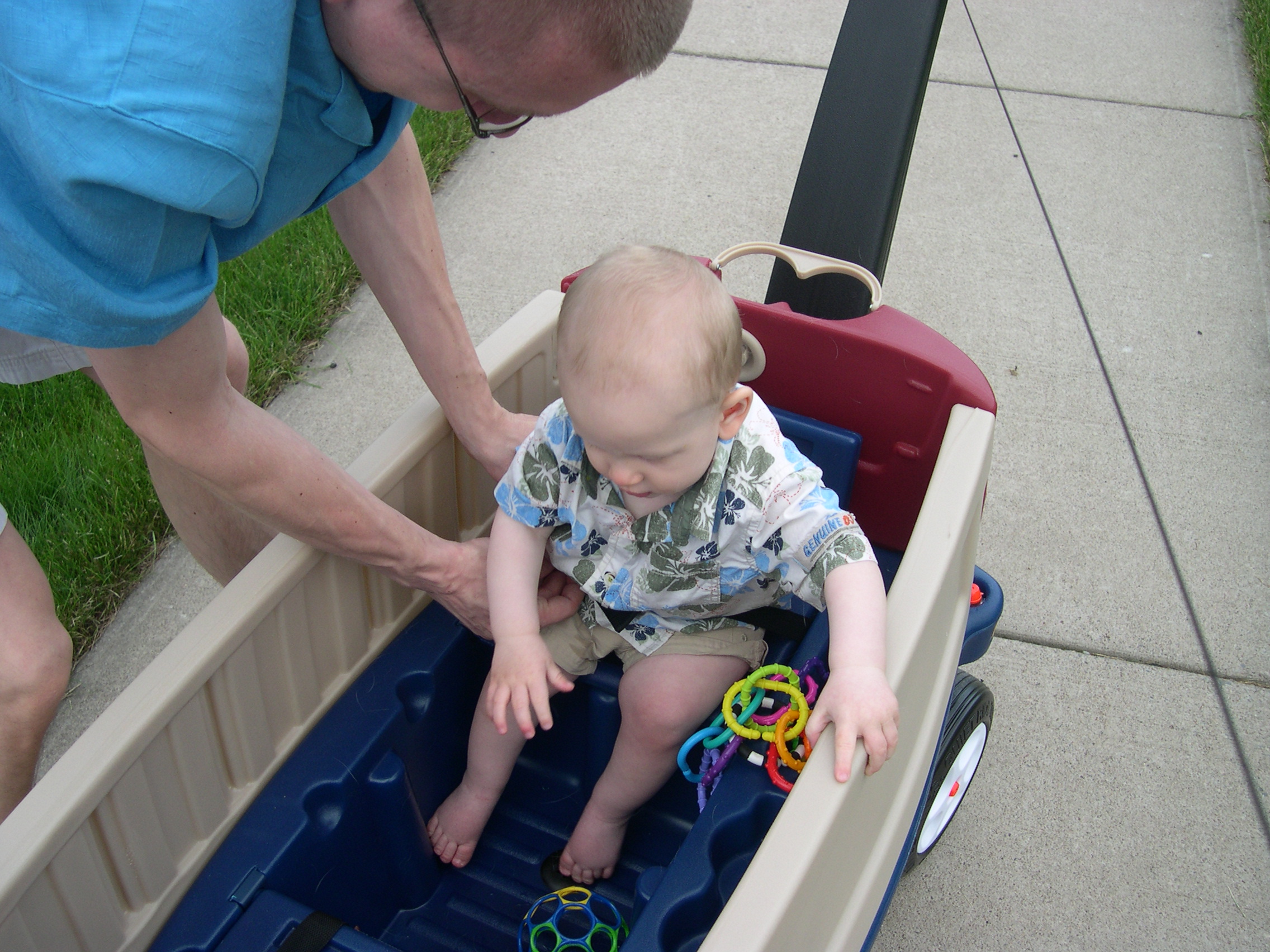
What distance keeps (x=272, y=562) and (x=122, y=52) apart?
1.95 ft

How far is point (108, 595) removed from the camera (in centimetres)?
188

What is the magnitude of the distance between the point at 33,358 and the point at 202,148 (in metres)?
0.53

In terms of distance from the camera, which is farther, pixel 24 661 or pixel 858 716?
pixel 24 661

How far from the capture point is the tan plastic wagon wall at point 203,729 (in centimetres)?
94

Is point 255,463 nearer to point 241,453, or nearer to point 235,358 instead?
point 241,453

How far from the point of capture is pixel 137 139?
68 cm

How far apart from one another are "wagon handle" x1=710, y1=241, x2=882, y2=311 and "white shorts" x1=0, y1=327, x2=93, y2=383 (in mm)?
785

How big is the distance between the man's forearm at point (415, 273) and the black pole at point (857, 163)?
0.51 metres

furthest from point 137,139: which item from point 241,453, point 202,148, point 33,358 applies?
point 33,358

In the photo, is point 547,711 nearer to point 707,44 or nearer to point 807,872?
point 807,872

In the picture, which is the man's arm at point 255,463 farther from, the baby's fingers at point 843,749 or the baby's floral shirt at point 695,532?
the baby's fingers at point 843,749

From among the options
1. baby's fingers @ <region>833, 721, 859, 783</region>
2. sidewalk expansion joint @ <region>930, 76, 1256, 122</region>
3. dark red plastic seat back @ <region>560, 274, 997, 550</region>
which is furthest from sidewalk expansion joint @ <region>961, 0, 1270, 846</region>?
baby's fingers @ <region>833, 721, 859, 783</region>

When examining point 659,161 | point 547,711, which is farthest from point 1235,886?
point 659,161

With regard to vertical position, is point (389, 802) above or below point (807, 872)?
below
